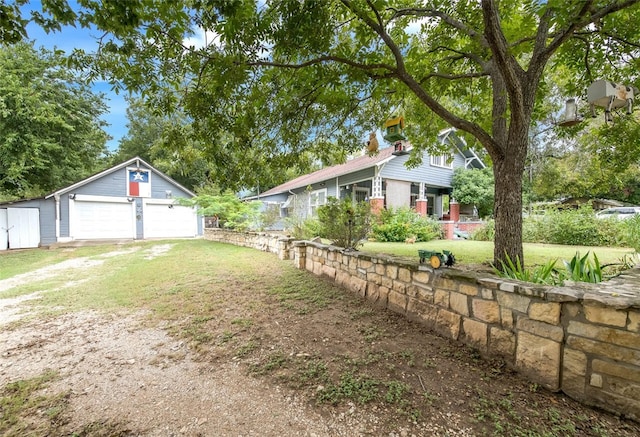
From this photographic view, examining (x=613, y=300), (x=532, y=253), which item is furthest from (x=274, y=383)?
(x=532, y=253)

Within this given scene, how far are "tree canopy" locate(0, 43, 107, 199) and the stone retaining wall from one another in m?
14.9

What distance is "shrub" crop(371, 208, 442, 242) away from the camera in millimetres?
11453

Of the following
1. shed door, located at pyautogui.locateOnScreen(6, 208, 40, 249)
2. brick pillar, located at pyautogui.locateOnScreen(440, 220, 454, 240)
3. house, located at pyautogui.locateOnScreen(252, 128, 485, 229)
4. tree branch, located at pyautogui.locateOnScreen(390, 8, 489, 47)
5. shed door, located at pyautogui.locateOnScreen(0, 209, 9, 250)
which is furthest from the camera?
brick pillar, located at pyautogui.locateOnScreen(440, 220, 454, 240)

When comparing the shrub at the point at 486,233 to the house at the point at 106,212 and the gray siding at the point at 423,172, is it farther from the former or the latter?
the house at the point at 106,212

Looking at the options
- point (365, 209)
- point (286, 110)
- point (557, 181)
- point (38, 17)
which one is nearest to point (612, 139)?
point (365, 209)

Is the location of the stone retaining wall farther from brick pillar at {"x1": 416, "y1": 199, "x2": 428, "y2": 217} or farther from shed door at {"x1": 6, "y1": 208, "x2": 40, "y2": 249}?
shed door at {"x1": 6, "y1": 208, "x2": 40, "y2": 249}

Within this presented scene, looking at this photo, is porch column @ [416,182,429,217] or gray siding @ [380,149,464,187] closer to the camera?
gray siding @ [380,149,464,187]

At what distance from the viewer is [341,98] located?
173 inches

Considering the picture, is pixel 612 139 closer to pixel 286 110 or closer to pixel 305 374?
pixel 286 110

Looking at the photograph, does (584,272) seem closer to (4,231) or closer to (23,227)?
(4,231)

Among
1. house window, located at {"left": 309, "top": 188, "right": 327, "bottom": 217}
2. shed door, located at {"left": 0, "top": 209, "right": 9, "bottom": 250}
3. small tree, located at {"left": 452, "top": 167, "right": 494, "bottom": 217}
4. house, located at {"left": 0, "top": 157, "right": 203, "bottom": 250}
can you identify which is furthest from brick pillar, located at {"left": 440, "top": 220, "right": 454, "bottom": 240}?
shed door, located at {"left": 0, "top": 209, "right": 9, "bottom": 250}

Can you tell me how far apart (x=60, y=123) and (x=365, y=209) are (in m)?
14.4

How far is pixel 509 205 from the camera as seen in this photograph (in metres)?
3.63

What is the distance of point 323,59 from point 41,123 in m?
14.9
